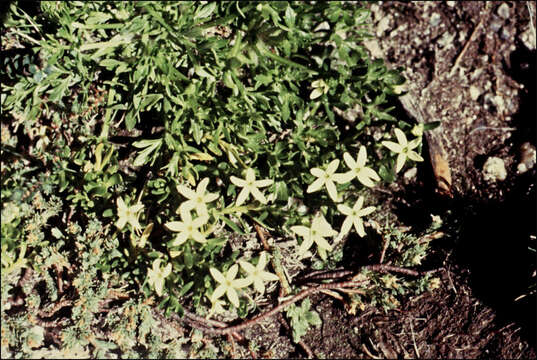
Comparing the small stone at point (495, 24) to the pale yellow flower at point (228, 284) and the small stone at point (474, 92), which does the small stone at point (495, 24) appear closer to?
the small stone at point (474, 92)

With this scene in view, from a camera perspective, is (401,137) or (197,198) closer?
(197,198)

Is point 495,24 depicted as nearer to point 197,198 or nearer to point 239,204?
point 239,204

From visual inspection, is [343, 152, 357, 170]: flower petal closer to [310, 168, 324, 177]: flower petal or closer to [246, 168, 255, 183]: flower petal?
[310, 168, 324, 177]: flower petal

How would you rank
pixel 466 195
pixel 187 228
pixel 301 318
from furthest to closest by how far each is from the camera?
pixel 466 195
pixel 301 318
pixel 187 228

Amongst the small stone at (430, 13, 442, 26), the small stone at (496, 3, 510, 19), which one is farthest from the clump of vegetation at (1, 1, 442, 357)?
the small stone at (496, 3, 510, 19)

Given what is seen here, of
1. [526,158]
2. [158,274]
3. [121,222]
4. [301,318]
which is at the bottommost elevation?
[301,318]

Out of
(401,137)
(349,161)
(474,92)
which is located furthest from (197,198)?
(474,92)

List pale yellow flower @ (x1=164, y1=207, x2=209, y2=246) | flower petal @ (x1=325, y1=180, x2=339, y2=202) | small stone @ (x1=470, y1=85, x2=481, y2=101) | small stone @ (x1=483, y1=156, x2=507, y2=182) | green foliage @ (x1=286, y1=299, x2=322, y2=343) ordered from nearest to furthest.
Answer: pale yellow flower @ (x1=164, y1=207, x2=209, y2=246), flower petal @ (x1=325, y1=180, x2=339, y2=202), green foliage @ (x1=286, y1=299, x2=322, y2=343), small stone @ (x1=483, y1=156, x2=507, y2=182), small stone @ (x1=470, y1=85, x2=481, y2=101)

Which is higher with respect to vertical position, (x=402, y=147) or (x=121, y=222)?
(x=402, y=147)

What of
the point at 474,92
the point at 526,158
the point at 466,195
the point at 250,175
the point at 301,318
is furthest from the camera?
the point at 474,92
